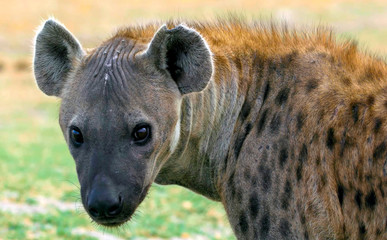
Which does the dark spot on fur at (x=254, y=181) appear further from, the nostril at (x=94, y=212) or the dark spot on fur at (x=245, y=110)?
the nostril at (x=94, y=212)

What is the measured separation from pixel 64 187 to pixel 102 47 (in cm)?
472

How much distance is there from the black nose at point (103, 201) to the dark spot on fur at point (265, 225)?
28.2 inches

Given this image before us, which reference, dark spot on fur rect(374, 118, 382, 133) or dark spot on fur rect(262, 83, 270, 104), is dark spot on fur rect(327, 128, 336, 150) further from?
dark spot on fur rect(262, 83, 270, 104)

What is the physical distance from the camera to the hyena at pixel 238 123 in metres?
3.08

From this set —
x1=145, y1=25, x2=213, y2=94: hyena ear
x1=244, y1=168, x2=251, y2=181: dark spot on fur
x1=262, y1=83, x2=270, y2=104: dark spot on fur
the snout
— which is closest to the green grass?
the snout

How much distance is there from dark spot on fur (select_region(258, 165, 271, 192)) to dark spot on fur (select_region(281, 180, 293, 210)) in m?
0.09

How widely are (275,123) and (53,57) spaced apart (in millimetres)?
1308

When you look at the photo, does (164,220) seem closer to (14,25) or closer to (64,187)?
(64,187)

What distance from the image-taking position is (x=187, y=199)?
24.5 feet

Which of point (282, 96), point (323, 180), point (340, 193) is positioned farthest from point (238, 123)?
point (340, 193)

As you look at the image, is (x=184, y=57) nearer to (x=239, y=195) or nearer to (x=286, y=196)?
(x=239, y=195)

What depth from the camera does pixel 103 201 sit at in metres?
2.98

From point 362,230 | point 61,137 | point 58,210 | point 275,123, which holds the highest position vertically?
point 275,123

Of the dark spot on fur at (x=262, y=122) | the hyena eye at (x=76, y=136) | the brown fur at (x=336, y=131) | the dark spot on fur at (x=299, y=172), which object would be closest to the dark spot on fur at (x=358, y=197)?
the brown fur at (x=336, y=131)
